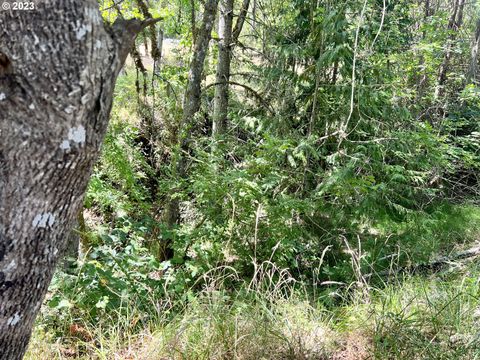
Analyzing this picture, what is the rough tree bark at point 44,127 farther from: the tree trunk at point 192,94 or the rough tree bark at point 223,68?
the rough tree bark at point 223,68

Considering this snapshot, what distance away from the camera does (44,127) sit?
3.42 ft

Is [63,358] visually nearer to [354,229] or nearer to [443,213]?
[354,229]

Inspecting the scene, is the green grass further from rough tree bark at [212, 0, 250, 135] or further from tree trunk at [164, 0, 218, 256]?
rough tree bark at [212, 0, 250, 135]

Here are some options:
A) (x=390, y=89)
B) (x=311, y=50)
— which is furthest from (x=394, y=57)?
(x=311, y=50)

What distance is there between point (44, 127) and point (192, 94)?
289cm

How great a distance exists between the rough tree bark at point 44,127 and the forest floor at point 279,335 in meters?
1.04

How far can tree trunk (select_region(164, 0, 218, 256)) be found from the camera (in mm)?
3641

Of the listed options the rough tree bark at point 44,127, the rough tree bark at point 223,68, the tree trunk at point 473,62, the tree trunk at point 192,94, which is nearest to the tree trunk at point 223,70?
the rough tree bark at point 223,68

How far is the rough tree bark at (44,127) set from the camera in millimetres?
994

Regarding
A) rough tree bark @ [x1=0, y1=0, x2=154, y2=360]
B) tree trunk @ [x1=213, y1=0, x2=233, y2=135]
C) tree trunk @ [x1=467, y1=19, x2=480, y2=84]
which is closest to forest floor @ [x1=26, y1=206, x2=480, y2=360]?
rough tree bark @ [x1=0, y1=0, x2=154, y2=360]

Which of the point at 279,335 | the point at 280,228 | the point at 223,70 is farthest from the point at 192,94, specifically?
the point at 279,335

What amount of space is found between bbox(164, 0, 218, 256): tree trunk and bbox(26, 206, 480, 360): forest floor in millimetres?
1421

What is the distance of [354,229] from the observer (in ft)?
15.6

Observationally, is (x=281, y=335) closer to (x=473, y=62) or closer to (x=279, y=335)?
(x=279, y=335)
